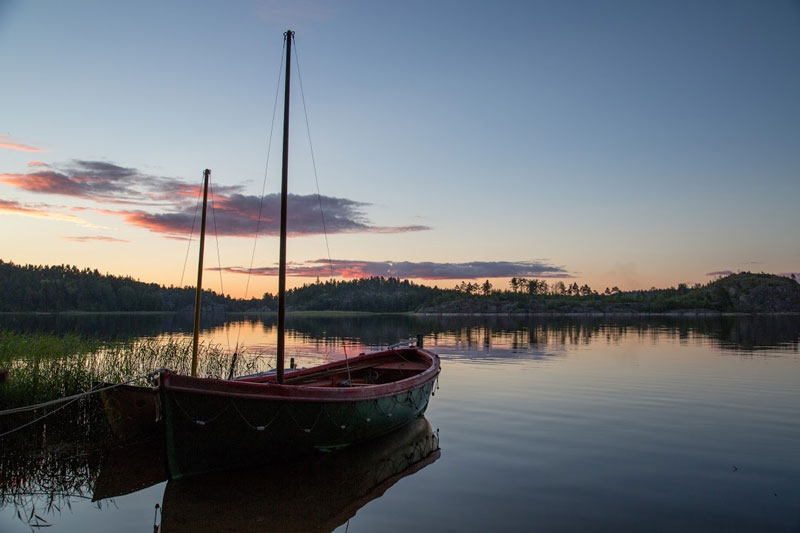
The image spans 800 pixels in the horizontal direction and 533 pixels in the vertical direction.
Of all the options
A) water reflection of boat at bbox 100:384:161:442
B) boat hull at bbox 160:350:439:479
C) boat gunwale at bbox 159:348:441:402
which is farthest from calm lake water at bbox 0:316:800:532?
boat gunwale at bbox 159:348:441:402

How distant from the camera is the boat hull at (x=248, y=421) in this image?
11.6 meters

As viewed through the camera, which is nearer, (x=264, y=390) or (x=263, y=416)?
(x=264, y=390)

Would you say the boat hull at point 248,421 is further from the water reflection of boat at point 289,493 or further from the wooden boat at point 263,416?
the water reflection of boat at point 289,493

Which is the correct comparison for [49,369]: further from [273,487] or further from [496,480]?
[496,480]

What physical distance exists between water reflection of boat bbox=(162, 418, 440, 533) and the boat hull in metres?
0.41

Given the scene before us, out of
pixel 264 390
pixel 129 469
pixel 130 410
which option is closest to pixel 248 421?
pixel 264 390

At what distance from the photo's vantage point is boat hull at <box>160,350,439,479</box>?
11555 mm

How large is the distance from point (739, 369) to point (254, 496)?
3114 centimetres

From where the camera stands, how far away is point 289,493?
456 inches

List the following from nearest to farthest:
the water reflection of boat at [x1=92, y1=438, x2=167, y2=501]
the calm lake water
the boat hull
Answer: the calm lake water, the boat hull, the water reflection of boat at [x1=92, y1=438, x2=167, y2=501]

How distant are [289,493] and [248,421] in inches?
73.3

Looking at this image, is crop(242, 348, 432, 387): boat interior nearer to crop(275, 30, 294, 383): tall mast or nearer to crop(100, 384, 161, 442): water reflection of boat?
crop(275, 30, 294, 383): tall mast

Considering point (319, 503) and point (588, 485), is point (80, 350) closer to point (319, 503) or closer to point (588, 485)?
point (319, 503)

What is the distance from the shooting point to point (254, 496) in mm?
11297
